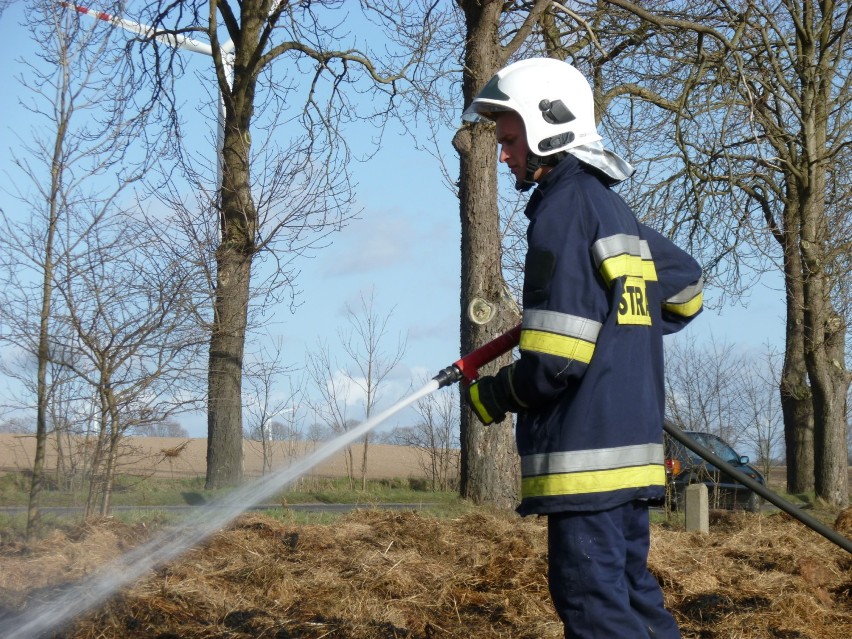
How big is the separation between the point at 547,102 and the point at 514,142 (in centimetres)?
18

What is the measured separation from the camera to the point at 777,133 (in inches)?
562

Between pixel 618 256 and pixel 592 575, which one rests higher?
pixel 618 256

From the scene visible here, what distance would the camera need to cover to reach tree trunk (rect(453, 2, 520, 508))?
9.95m

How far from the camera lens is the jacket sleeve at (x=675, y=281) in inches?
137

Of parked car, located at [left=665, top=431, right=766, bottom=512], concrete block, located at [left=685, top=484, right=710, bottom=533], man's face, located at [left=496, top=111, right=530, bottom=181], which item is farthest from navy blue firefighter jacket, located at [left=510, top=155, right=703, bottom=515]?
parked car, located at [left=665, top=431, right=766, bottom=512]

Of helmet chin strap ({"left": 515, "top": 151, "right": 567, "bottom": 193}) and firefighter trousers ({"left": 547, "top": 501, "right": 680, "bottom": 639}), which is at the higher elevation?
helmet chin strap ({"left": 515, "top": 151, "right": 567, "bottom": 193})

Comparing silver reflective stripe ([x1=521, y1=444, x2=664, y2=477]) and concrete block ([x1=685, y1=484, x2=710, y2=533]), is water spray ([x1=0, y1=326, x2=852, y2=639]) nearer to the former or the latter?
silver reflective stripe ([x1=521, y1=444, x2=664, y2=477])

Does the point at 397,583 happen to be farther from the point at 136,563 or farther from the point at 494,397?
the point at 494,397

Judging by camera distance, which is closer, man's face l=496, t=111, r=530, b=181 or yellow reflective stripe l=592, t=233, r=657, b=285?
yellow reflective stripe l=592, t=233, r=657, b=285

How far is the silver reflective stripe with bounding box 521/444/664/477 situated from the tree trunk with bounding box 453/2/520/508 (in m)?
6.74

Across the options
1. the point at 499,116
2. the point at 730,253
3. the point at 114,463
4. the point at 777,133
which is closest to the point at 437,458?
the point at 730,253

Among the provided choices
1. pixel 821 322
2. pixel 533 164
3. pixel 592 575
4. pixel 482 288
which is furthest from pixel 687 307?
pixel 821 322

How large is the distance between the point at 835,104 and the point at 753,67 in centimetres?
235

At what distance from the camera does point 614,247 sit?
2986mm
